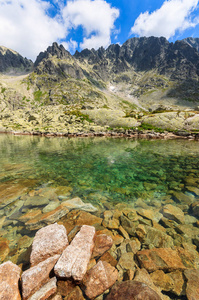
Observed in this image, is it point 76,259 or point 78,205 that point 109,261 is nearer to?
point 76,259

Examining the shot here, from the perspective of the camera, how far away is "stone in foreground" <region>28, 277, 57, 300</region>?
10.5 feet

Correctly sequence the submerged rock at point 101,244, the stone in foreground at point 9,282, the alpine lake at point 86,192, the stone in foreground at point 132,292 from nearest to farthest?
the stone in foreground at point 132,292 < the stone in foreground at point 9,282 < the submerged rock at point 101,244 < the alpine lake at point 86,192

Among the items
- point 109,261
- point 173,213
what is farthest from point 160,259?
point 173,213

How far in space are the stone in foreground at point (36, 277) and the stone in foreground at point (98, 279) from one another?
3.49ft

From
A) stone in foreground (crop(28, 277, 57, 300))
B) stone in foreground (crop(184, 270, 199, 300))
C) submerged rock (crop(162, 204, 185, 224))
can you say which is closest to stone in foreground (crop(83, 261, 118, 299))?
stone in foreground (crop(28, 277, 57, 300))

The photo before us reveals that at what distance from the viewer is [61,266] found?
11.9 ft

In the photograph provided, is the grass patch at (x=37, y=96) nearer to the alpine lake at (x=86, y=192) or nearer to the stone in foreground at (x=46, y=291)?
the alpine lake at (x=86, y=192)

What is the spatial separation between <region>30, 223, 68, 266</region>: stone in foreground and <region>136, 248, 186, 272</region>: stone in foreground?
2.66m

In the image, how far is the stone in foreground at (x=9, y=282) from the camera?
10.4 ft

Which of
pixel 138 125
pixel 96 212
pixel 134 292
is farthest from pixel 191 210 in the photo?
pixel 138 125

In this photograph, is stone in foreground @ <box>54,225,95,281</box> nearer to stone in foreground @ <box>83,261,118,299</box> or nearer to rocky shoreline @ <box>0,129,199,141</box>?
stone in foreground @ <box>83,261,118,299</box>

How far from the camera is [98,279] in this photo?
12.1 ft

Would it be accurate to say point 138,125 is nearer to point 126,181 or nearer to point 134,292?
point 126,181

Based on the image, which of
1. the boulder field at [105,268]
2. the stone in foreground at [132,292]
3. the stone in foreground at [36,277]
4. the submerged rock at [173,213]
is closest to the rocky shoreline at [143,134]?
the submerged rock at [173,213]
